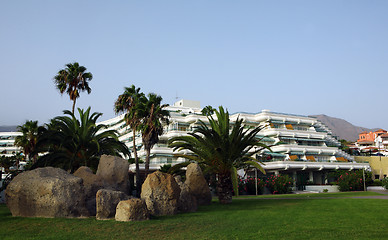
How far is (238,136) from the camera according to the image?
74.7 feet

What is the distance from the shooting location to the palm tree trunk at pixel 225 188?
22312 millimetres

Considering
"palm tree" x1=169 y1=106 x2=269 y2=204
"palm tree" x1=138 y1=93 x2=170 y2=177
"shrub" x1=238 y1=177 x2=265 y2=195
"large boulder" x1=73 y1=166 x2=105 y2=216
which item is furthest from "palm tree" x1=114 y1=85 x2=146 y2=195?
"large boulder" x1=73 y1=166 x2=105 y2=216

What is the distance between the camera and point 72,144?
1015 inches

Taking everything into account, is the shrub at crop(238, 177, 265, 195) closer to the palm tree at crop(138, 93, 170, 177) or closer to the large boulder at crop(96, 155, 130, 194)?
the palm tree at crop(138, 93, 170, 177)

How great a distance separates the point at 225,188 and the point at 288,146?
5212 centimetres

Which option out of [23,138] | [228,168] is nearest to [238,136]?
[228,168]

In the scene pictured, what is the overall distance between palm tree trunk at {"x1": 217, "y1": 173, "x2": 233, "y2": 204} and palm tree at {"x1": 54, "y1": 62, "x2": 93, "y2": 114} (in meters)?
26.4

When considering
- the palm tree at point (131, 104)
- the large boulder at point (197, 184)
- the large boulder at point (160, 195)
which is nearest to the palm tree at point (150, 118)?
the palm tree at point (131, 104)

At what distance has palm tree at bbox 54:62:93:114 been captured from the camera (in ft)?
141

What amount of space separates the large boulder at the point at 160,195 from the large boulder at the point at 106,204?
1.93 m

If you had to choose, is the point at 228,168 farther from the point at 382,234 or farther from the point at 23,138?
the point at 23,138

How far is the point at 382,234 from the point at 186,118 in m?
61.9

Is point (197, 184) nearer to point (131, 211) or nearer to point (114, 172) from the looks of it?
point (114, 172)

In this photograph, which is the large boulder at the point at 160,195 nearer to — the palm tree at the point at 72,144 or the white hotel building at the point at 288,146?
the palm tree at the point at 72,144
